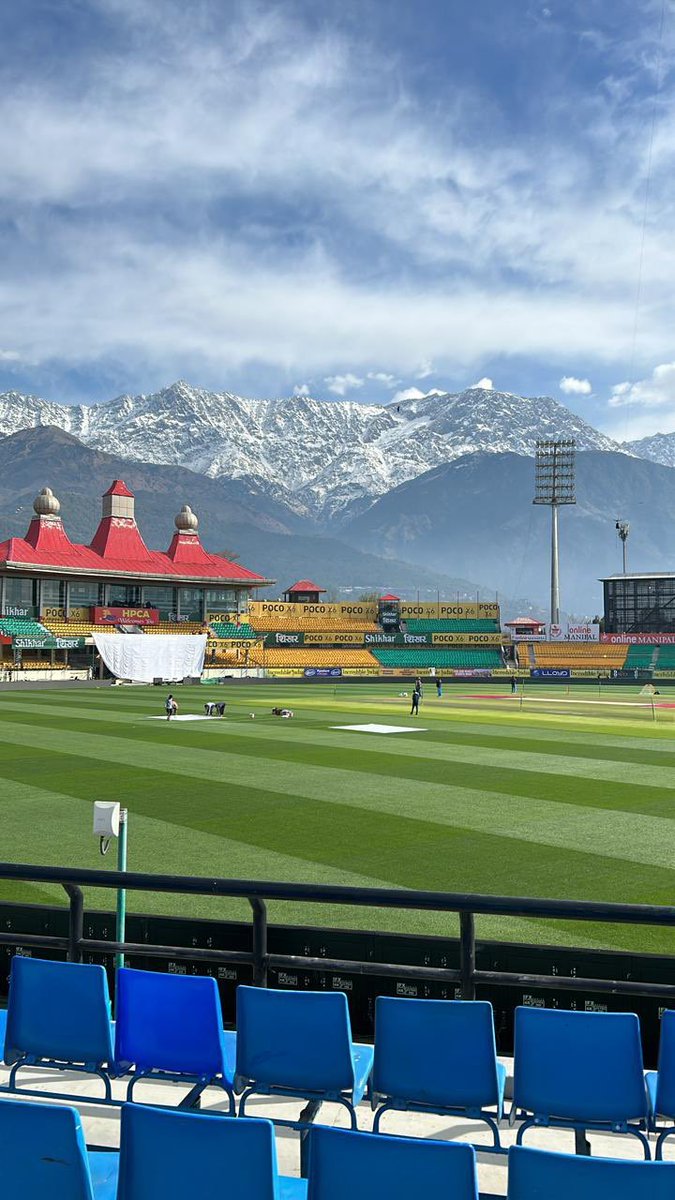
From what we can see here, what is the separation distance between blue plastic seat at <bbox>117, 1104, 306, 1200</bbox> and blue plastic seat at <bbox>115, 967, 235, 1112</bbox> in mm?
1698

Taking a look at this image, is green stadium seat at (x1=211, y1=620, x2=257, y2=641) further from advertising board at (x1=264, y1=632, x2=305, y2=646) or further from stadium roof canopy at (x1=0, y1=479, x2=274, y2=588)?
stadium roof canopy at (x1=0, y1=479, x2=274, y2=588)

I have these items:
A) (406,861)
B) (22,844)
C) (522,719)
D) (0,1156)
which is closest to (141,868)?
(22,844)

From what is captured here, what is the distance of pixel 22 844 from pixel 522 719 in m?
33.2

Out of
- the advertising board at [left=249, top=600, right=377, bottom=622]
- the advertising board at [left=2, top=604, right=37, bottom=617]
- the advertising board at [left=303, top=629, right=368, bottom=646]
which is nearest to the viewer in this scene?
the advertising board at [left=2, top=604, right=37, bottom=617]

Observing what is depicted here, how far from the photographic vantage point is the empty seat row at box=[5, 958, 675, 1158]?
4746 millimetres

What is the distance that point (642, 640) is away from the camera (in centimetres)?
11512

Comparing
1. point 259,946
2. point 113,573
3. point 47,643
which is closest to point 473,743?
point 259,946

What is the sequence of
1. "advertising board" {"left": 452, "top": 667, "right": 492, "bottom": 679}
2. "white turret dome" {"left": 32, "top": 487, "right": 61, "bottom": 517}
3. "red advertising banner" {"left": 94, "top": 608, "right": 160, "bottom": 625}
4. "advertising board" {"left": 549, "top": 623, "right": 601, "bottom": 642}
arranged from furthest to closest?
"advertising board" {"left": 549, "top": 623, "right": 601, "bottom": 642}
"white turret dome" {"left": 32, "top": 487, "right": 61, "bottom": 517}
"red advertising banner" {"left": 94, "top": 608, "right": 160, "bottom": 625}
"advertising board" {"left": 452, "top": 667, "right": 492, "bottom": 679}

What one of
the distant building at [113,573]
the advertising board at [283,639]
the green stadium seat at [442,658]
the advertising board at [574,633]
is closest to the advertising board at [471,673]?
the green stadium seat at [442,658]

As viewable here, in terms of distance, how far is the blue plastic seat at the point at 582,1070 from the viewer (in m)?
4.71

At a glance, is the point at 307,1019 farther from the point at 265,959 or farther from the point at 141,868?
the point at 141,868

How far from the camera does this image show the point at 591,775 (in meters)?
26.4

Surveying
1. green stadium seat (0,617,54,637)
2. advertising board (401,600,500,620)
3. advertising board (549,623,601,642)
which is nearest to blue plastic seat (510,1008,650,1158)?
green stadium seat (0,617,54,637)

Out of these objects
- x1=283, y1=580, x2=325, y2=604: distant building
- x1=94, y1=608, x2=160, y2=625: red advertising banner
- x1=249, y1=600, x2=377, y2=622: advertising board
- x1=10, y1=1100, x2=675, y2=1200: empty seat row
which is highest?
x1=283, y1=580, x2=325, y2=604: distant building
